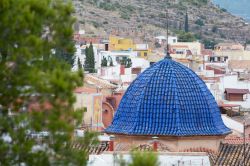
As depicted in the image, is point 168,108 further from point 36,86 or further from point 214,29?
point 214,29

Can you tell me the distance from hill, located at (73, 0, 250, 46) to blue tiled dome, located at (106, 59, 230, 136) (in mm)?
85740

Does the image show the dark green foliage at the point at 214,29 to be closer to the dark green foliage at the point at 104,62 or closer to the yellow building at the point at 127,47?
the yellow building at the point at 127,47

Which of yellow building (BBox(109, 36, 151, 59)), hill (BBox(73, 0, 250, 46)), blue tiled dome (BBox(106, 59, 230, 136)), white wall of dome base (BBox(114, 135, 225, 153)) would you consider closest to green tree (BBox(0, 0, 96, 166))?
white wall of dome base (BBox(114, 135, 225, 153))

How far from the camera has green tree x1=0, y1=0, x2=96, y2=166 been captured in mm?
16359

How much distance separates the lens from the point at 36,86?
16469 mm

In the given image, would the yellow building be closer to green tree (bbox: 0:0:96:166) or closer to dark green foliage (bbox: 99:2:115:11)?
dark green foliage (bbox: 99:2:115:11)

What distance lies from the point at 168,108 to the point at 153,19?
11052cm

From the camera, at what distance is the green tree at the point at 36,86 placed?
1636 centimetres

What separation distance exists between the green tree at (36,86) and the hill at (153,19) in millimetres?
99614

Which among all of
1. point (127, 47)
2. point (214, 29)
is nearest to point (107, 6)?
point (214, 29)

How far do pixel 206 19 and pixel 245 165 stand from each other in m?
119

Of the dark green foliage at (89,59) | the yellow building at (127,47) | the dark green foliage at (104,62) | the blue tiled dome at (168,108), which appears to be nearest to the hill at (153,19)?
the yellow building at (127,47)

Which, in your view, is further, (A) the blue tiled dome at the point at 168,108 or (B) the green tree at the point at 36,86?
(A) the blue tiled dome at the point at 168,108

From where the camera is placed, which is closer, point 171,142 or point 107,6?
point 171,142
